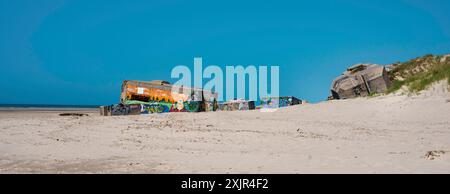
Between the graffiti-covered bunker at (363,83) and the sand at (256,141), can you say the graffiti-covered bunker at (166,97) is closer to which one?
the sand at (256,141)

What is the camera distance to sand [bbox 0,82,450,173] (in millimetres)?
5773

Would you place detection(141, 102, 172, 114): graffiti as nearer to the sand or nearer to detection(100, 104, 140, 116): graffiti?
detection(100, 104, 140, 116): graffiti

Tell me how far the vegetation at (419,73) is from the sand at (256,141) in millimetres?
732

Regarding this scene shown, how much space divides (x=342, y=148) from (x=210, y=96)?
12.0 meters

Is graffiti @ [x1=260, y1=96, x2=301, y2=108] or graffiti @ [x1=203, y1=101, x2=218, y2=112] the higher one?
graffiti @ [x1=260, y1=96, x2=301, y2=108]

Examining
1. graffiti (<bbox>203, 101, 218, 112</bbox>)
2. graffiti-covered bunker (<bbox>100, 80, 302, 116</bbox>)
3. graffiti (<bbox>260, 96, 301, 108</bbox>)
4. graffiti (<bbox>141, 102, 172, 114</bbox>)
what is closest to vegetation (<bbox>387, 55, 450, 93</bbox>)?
graffiti (<bbox>260, 96, 301, 108</bbox>)

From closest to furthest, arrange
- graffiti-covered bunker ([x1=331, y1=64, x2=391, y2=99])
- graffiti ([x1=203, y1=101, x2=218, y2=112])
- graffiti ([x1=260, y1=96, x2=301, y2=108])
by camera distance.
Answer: graffiti-covered bunker ([x1=331, y1=64, x2=391, y2=99]) < graffiti ([x1=203, y1=101, x2=218, y2=112]) < graffiti ([x1=260, y1=96, x2=301, y2=108])

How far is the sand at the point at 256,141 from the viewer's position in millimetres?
5773

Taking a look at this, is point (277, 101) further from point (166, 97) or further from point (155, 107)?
point (155, 107)

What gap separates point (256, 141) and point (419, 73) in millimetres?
10875

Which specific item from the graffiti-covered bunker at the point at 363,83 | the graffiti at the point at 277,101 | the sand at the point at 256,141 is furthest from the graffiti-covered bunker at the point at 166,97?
the graffiti-covered bunker at the point at 363,83

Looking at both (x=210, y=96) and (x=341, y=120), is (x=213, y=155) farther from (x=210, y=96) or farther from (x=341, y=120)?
(x=210, y=96)

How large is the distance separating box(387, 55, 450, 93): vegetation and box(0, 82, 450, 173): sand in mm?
732
